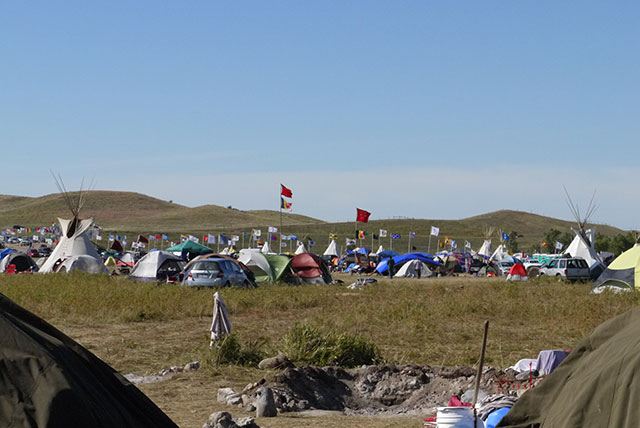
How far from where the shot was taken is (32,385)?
5.62 m

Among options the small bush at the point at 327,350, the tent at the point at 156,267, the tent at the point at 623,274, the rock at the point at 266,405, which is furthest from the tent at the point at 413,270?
the rock at the point at 266,405

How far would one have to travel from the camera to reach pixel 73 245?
137 ft

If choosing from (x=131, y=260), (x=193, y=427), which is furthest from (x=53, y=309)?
(x=131, y=260)

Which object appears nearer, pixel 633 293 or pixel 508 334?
pixel 508 334

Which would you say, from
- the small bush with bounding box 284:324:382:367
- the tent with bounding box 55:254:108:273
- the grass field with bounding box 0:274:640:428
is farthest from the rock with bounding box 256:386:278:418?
the tent with bounding box 55:254:108:273

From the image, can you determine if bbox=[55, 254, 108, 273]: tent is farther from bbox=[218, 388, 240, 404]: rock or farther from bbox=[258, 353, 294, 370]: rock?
bbox=[218, 388, 240, 404]: rock

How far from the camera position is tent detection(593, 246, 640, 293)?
27.3 metres

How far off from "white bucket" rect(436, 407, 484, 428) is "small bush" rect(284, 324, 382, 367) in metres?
6.24

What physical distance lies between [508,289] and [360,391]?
1837 centimetres

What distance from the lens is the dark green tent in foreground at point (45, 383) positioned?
18.1 ft

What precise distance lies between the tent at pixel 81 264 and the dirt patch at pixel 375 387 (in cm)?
2930

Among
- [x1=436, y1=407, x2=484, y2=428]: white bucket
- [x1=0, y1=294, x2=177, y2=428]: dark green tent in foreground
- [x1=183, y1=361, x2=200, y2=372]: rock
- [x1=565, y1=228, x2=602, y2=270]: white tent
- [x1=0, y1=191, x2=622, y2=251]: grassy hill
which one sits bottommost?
[x1=183, y1=361, x2=200, y2=372]: rock

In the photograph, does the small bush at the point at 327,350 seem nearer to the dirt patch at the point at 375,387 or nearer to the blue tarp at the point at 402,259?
the dirt patch at the point at 375,387

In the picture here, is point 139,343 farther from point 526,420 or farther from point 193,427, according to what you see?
point 526,420
